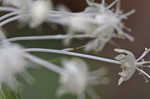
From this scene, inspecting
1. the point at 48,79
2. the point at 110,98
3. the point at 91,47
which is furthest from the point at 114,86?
the point at 91,47

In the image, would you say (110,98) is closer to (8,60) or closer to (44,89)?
(44,89)

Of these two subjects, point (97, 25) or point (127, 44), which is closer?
point (97, 25)

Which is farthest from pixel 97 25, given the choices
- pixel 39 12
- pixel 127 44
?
pixel 127 44

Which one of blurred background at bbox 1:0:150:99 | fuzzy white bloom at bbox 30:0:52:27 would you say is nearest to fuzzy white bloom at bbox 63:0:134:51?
fuzzy white bloom at bbox 30:0:52:27

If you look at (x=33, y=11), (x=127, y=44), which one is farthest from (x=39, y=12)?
(x=127, y=44)

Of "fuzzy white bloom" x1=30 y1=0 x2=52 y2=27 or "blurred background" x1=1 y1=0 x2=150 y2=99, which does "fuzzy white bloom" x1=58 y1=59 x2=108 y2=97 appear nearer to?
"fuzzy white bloom" x1=30 y1=0 x2=52 y2=27

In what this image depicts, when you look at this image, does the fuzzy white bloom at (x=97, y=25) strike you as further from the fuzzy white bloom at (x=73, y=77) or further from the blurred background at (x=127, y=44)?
the blurred background at (x=127, y=44)

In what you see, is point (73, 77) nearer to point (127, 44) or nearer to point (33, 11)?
point (33, 11)

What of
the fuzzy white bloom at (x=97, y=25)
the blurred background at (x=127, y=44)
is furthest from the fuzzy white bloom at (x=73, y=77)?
the blurred background at (x=127, y=44)

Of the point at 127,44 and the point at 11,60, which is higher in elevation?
the point at 11,60

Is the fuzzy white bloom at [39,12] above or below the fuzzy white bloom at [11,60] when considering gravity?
above

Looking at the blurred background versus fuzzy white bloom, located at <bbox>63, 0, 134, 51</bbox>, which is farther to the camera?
the blurred background

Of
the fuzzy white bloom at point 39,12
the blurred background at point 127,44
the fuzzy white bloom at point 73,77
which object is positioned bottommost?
the blurred background at point 127,44
